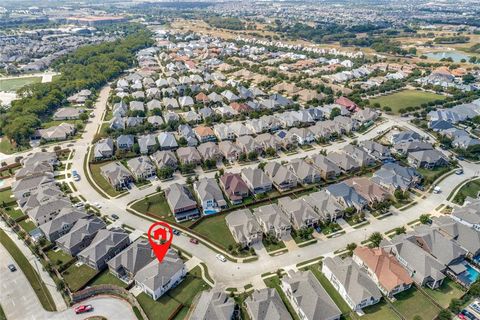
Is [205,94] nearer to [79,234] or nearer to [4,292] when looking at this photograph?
[79,234]

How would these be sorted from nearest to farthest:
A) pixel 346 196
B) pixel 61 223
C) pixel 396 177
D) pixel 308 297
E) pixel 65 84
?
pixel 308 297 → pixel 61 223 → pixel 346 196 → pixel 396 177 → pixel 65 84

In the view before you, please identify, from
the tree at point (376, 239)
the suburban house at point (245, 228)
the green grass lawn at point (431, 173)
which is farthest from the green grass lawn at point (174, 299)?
the green grass lawn at point (431, 173)

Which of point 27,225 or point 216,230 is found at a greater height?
point 27,225

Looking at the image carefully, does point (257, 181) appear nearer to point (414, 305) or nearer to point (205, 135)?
point (205, 135)

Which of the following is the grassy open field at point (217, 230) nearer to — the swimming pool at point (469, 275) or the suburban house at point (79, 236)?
the suburban house at point (79, 236)

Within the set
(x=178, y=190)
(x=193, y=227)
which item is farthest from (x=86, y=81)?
(x=193, y=227)

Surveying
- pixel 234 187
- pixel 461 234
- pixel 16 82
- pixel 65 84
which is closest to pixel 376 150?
pixel 461 234
